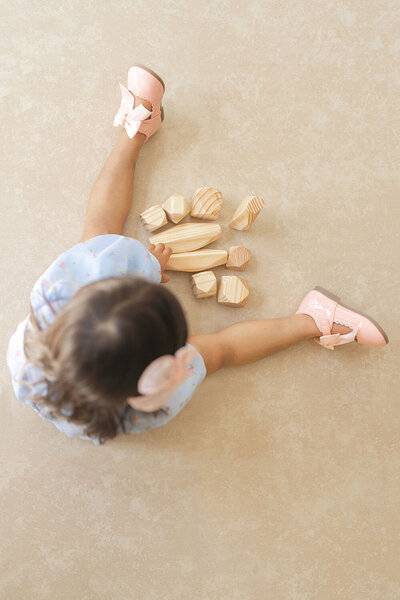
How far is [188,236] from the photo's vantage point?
3.16 ft

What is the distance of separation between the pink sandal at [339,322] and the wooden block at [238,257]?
15cm

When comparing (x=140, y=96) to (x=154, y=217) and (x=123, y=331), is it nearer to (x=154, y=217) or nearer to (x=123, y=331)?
(x=154, y=217)

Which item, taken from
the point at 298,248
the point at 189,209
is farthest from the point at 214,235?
the point at 298,248

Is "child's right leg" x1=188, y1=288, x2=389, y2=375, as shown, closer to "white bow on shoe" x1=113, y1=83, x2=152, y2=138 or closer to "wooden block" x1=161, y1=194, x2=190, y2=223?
"wooden block" x1=161, y1=194, x2=190, y2=223

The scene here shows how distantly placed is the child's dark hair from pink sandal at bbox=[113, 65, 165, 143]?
0.47m

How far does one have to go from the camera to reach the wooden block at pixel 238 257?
969mm

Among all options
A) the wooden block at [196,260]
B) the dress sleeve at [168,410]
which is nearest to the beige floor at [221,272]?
the wooden block at [196,260]

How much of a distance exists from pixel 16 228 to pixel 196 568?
73 cm

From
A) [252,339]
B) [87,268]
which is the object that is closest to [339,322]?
[252,339]

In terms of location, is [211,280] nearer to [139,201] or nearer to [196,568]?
[139,201]

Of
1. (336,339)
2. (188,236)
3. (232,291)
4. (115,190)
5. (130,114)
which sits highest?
(130,114)

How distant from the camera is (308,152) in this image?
1030 mm

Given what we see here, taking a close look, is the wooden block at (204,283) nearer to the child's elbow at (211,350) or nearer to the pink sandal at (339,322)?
the child's elbow at (211,350)

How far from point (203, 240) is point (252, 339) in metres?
0.21
